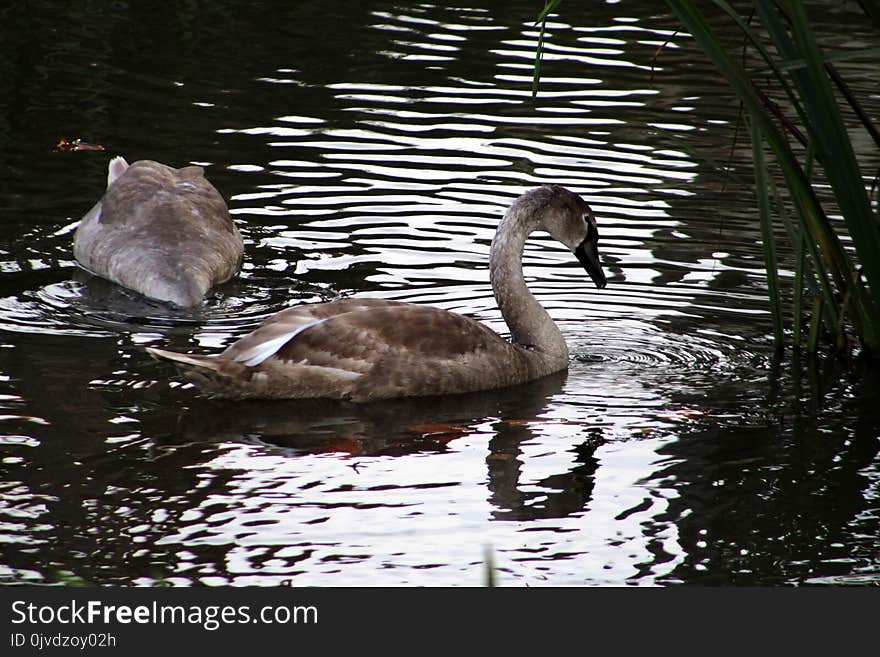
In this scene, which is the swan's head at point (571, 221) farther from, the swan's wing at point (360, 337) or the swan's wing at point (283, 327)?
the swan's wing at point (283, 327)

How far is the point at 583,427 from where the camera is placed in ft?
29.8

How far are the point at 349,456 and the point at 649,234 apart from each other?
5274 millimetres

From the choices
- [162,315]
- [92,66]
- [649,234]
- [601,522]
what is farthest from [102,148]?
[601,522]

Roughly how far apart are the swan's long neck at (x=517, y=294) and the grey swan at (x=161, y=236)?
235 cm

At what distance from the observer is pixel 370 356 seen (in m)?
9.45

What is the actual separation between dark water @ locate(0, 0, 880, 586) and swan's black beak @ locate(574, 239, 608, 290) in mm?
422

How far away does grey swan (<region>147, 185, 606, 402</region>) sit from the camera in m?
9.29

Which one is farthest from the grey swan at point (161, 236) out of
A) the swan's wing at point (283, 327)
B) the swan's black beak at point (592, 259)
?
the swan's black beak at point (592, 259)

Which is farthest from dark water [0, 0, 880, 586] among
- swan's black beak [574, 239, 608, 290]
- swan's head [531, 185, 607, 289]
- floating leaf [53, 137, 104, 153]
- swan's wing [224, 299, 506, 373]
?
swan's head [531, 185, 607, 289]

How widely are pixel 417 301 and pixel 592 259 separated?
1405 mm

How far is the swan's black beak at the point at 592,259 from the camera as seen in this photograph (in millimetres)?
10617

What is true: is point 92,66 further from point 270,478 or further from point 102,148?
point 270,478

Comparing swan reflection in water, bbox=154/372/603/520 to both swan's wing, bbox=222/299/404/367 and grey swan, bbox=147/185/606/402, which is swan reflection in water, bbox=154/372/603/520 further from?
swan's wing, bbox=222/299/404/367

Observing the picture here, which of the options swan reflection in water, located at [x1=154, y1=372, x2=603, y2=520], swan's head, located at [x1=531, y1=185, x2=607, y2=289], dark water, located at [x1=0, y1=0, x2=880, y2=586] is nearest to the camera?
dark water, located at [x1=0, y1=0, x2=880, y2=586]
